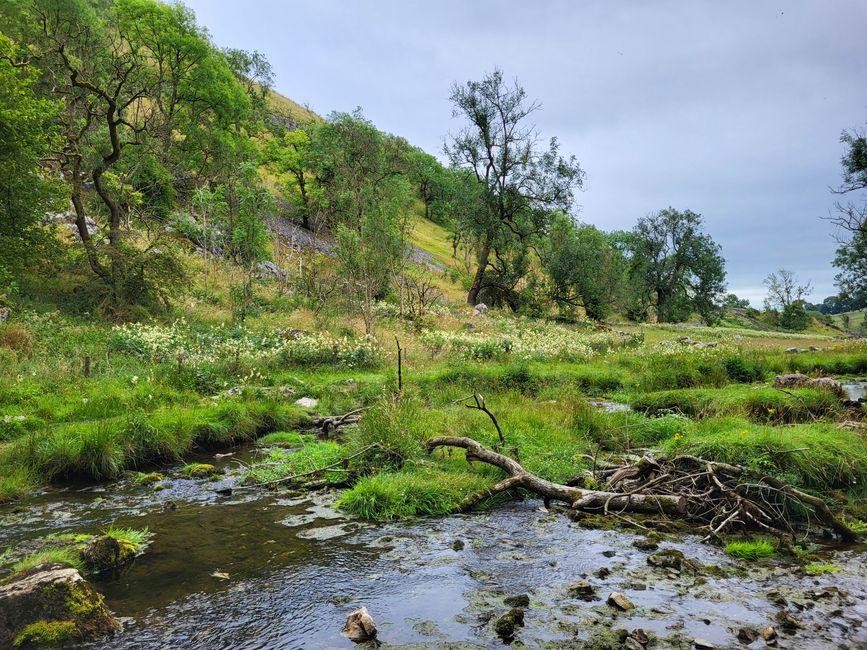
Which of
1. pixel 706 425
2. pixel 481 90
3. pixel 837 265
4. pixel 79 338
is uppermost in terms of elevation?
pixel 481 90

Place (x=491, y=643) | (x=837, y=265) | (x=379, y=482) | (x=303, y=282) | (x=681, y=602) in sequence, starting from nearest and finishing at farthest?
(x=491, y=643)
(x=681, y=602)
(x=379, y=482)
(x=303, y=282)
(x=837, y=265)

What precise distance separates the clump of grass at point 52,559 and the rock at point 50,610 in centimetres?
66

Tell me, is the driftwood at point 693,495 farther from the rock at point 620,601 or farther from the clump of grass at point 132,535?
the clump of grass at point 132,535

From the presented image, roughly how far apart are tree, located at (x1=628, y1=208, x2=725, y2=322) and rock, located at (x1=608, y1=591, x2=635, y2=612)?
72.2 metres

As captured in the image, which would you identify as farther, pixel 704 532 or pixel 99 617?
pixel 704 532

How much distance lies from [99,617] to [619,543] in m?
5.54

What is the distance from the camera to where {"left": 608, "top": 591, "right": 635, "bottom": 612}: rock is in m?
4.75

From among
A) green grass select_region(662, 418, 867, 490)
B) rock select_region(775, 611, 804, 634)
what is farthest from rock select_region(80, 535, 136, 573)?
green grass select_region(662, 418, 867, 490)

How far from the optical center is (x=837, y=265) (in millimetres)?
49156

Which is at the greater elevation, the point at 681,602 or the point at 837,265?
the point at 837,265

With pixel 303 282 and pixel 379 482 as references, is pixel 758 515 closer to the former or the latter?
pixel 379 482

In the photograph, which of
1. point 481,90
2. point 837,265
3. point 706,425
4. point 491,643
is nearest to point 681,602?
point 491,643

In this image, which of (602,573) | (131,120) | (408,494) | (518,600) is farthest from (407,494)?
(131,120)

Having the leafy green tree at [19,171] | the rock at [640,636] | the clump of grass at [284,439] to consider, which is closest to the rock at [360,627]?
the rock at [640,636]
